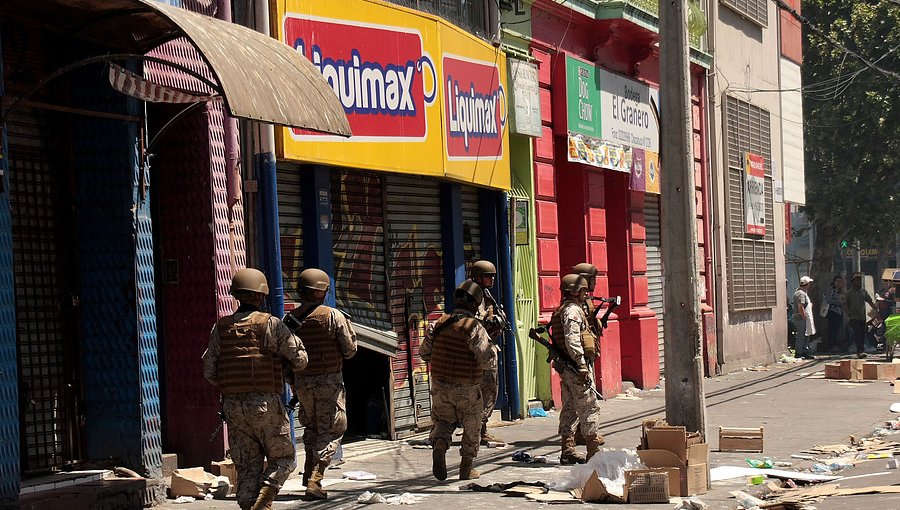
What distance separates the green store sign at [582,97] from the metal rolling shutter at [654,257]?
2883mm

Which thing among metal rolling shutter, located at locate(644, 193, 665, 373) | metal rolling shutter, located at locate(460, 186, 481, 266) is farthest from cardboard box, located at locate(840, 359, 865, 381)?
metal rolling shutter, located at locate(460, 186, 481, 266)

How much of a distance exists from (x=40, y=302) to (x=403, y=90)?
16.6 ft

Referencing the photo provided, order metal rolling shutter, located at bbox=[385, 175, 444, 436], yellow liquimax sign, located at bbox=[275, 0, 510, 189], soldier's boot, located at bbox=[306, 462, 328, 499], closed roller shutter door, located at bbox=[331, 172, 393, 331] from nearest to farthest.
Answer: soldier's boot, located at bbox=[306, 462, 328, 499], yellow liquimax sign, located at bbox=[275, 0, 510, 189], closed roller shutter door, located at bbox=[331, 172, 393, 331], metal rolling shutter, located at bbox=[385, 175, 444, 436]

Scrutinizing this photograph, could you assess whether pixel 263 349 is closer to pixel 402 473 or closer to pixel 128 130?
pixel 128 130

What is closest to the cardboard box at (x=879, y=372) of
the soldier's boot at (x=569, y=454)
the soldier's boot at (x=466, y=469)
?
the soldier's boot at (x=569, y=454)

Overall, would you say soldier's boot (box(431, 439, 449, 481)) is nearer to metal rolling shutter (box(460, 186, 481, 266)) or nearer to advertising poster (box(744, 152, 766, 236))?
metal rolling shutter (box(460, 186, 481, 266))

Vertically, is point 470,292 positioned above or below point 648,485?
above

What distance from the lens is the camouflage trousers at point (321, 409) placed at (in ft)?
32.6

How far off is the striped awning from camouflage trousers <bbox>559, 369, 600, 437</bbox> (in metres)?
3.67

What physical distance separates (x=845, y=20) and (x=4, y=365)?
34118 mm

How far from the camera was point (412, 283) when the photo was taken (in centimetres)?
1445

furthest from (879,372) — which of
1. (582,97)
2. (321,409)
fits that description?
(321,409)

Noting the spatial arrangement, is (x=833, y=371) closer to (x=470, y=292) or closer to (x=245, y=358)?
(x=470, y=292)

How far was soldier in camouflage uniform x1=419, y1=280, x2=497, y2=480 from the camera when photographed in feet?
35.1
